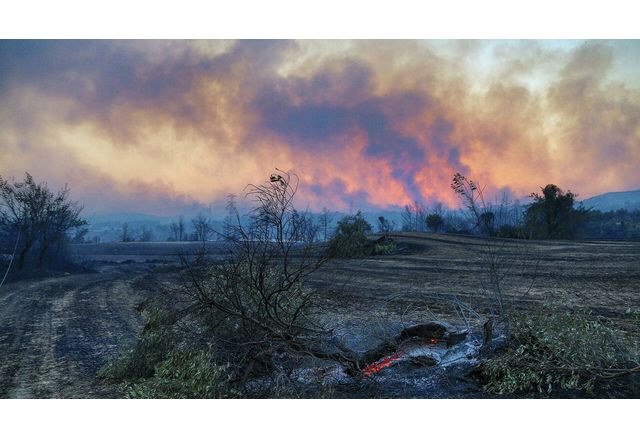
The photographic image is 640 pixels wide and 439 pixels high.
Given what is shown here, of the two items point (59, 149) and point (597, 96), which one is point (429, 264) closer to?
point (597, 96)

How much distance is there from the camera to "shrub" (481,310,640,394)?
4996 mm

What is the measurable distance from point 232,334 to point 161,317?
66.3 inches

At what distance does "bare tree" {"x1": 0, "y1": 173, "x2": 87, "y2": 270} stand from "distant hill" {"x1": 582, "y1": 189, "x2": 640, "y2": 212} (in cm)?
1544

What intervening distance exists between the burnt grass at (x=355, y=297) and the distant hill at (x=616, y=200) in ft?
5.86

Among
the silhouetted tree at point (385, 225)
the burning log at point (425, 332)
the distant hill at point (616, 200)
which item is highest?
the distant hill at point (616, 200)

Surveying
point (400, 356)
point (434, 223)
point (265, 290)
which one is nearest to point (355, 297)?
point (400, 356)

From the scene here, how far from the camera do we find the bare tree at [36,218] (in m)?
11.9

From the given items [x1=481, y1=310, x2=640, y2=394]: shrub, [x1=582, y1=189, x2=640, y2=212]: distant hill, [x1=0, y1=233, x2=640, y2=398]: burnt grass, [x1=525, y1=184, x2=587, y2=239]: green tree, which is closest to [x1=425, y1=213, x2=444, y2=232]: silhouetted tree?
[x1=0, y1=233, x2=640, y2=398]: burnt grass

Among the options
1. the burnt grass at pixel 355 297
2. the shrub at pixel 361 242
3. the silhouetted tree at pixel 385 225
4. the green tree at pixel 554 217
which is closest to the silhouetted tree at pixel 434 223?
the burnt grass at pixel 355 297

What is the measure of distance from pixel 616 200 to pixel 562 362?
10.4 metres

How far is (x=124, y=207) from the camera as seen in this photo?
436 inches

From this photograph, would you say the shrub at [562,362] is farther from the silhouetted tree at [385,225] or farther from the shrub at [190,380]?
the silhouetted tree at [385,225]
